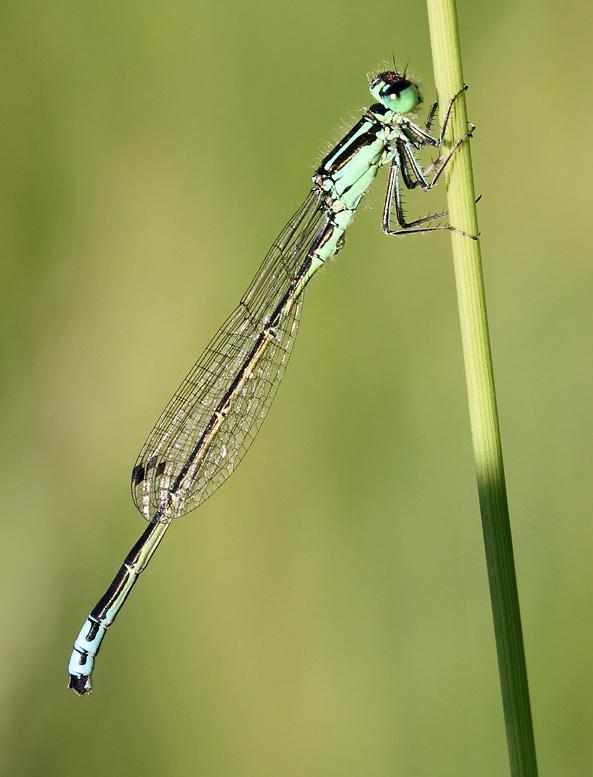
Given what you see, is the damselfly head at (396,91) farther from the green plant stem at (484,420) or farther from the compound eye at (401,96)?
the green plant stem at (484,420)

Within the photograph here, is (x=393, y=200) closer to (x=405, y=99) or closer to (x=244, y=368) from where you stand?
(x=405, y=99)

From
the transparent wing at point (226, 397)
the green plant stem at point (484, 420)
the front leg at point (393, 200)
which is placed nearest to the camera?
the green plant stem at point (484, 420)

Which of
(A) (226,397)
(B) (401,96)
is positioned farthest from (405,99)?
(A) (226,397)

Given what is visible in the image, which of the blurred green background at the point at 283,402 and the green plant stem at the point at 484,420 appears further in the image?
the blurred green background at the point at 283,402

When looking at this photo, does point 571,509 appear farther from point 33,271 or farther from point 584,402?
point 33,271

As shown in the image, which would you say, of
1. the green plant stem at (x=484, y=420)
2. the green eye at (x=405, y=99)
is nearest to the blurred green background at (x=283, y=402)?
the green eye at (x=405, y=99)
